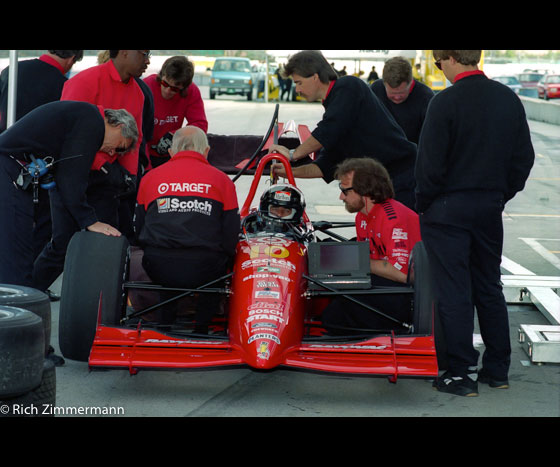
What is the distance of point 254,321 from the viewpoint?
4.56 metres

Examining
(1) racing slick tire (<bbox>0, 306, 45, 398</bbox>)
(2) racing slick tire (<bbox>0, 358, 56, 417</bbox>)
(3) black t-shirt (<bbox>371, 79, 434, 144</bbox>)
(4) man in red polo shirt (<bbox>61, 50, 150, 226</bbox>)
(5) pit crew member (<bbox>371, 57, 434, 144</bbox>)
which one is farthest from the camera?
(3) black t-shirt (<bbox>371, 79, 434, 144</bbox>)

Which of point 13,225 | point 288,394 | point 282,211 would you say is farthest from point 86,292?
point 282,211

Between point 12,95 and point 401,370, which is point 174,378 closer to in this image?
point 401,370

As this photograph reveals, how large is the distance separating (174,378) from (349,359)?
1.16 meters

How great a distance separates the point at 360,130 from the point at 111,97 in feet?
5.95

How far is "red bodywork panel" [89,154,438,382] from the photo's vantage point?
4.39 m

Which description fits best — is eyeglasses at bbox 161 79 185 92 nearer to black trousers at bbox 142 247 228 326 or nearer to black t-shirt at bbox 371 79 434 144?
black t-shirt at bbox 371 79 434 144

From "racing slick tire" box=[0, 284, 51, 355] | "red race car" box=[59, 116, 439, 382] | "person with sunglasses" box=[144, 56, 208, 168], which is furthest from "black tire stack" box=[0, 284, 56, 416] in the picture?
"person with sunglasses" box=[144, 56, 208, 168]

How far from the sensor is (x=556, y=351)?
548 centimetres

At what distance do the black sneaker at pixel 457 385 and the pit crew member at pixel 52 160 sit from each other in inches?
82.0

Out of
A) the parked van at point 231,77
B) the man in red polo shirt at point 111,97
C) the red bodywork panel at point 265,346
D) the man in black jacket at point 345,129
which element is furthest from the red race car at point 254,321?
the parked van at point 231,77

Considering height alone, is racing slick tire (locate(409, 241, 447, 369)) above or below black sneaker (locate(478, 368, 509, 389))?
above

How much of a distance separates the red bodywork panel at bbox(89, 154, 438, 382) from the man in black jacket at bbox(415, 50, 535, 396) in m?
0.37

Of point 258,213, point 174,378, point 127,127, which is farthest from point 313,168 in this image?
point 174,378
